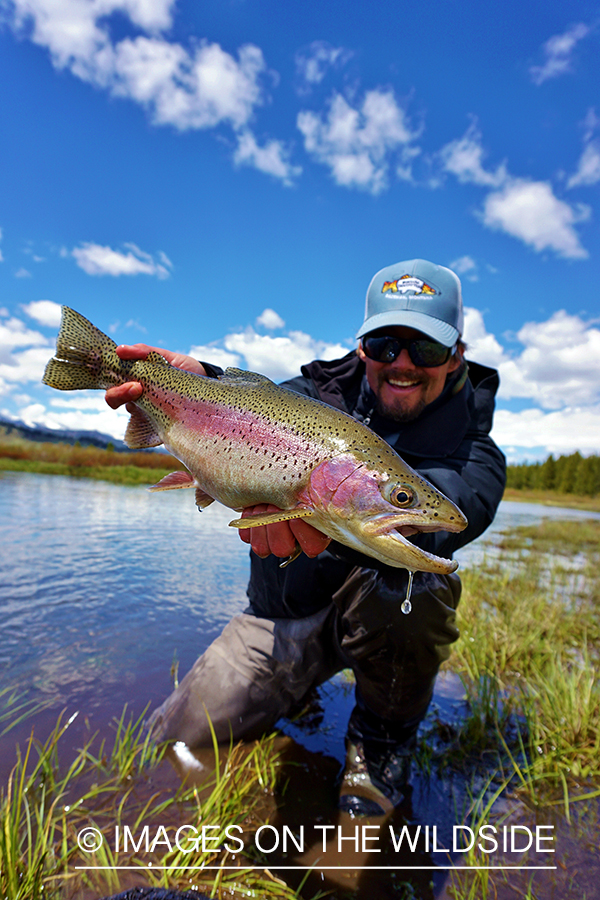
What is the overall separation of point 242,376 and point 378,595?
161 centimetres

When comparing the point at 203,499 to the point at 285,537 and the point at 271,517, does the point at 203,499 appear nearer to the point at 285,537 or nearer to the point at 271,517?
the point at 285,537

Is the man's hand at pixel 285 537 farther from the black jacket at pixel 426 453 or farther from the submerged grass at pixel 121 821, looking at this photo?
the submerged grass at pixel 121 821

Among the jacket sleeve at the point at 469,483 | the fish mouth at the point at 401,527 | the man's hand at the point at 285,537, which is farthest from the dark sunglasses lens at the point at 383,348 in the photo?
the fish mouth at the point at 401,527

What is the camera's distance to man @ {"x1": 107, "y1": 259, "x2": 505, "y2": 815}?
118 inches

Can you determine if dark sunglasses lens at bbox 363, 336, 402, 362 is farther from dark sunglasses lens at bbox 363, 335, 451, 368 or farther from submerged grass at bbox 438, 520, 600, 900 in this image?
submerged grass at bbox 438, 520, 600, 900

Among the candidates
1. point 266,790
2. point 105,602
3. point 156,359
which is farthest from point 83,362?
point 105,602

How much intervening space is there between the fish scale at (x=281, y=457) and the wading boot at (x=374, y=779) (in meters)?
1.82

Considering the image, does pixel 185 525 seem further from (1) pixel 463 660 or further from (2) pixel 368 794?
(2) pixel 368 794

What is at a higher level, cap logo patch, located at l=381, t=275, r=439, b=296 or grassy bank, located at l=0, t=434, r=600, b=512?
cap logo patch, located at l=381, t=275, r=439, b=296

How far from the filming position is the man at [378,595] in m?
3.00

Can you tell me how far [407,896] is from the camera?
7.55ft

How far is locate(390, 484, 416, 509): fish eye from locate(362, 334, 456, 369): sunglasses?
1718 millimetres

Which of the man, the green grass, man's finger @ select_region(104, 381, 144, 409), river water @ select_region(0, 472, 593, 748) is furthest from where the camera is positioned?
the green grass

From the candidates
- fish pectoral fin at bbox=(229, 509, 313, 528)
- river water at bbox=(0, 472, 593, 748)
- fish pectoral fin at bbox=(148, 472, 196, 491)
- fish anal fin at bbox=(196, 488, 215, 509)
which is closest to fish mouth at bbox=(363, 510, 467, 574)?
fish pectoral fin at bbox=(229, 509, 313, 528)
